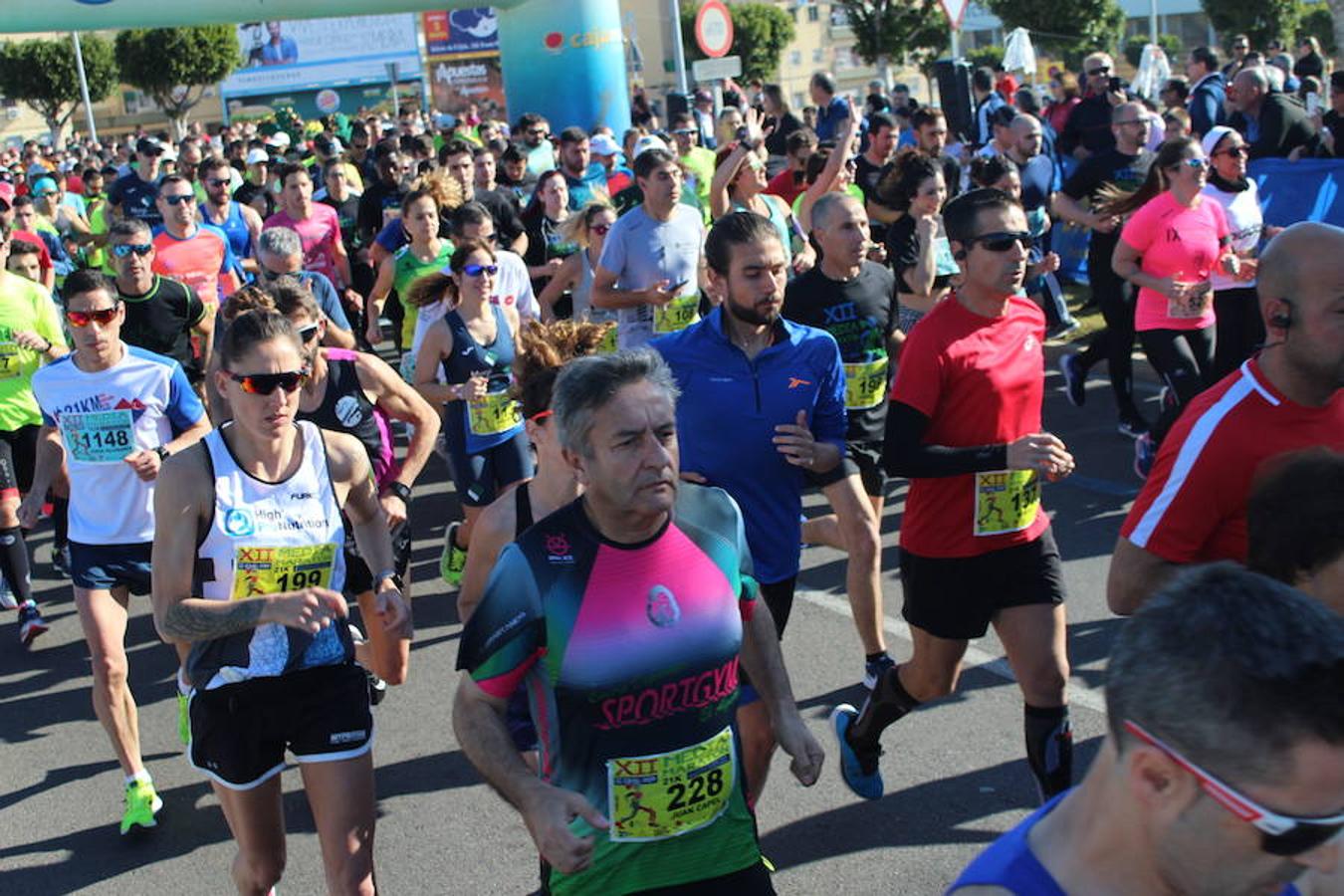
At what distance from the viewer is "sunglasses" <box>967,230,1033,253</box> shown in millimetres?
4406

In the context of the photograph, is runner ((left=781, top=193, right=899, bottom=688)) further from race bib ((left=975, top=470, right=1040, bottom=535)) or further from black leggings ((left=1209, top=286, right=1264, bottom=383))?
black leggings ((left=1209, top=286, right=1264, bottom=383))

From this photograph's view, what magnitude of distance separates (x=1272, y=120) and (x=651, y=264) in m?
6.04

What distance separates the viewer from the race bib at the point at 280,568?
12.8ft

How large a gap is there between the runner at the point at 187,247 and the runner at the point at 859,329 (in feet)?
16.3

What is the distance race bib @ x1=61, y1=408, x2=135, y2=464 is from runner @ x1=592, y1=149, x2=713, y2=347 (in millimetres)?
2825

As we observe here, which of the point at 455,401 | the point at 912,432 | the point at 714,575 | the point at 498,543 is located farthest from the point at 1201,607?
the point at 455,401

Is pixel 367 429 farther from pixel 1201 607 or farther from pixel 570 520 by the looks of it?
pixel 1201 607

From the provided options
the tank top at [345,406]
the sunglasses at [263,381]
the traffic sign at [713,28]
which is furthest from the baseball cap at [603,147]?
the sunglasses at [263,381]

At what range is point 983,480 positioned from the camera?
439cm

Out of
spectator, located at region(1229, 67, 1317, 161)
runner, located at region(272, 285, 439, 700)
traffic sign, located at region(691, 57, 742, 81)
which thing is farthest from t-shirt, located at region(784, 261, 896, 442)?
traffic sign, located at region(691, 57, 742, 81)

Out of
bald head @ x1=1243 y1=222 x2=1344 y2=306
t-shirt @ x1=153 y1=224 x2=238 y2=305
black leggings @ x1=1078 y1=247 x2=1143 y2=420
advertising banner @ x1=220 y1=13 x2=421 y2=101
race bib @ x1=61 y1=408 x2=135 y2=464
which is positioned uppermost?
advertising banner @ x1=220 y1=13 x2=421 y2=101

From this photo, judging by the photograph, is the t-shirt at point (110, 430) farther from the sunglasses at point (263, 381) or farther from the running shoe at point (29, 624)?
the running shoe at point (29, 624)

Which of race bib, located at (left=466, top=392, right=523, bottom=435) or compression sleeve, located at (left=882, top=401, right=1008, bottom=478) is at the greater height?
compression sleeve, located at (left=882, top=401, right=1008, bottom=478)

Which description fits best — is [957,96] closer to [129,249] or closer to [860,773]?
[129,249]
